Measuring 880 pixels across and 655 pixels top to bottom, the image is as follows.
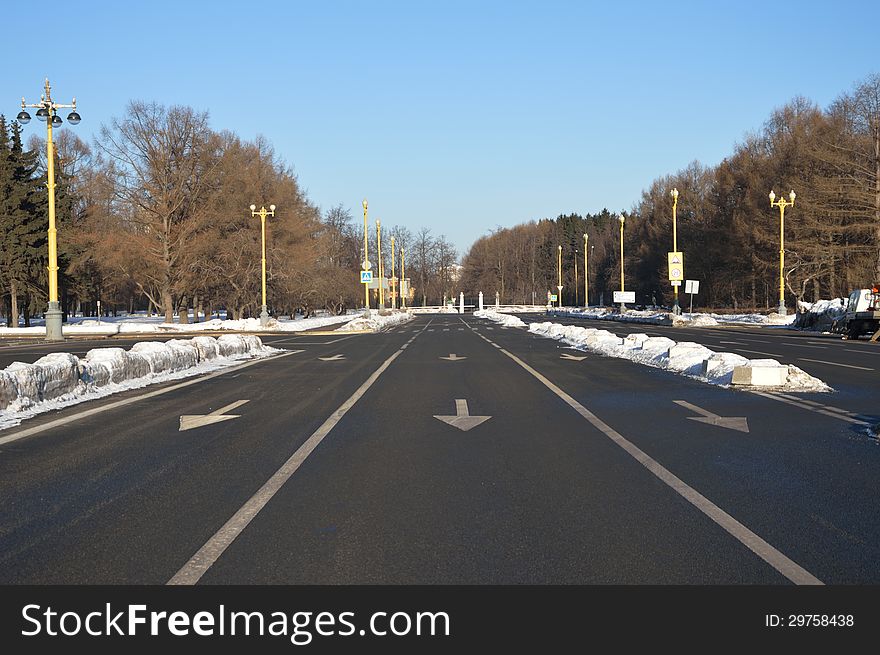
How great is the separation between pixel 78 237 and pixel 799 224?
54.9 m

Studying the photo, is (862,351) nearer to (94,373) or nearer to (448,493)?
(94,373)

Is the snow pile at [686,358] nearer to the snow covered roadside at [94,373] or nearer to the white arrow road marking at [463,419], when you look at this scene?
the white arrow road marking at [463,419]

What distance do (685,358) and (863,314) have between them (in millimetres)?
19287

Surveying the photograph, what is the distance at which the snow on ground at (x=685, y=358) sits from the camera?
16.4 m

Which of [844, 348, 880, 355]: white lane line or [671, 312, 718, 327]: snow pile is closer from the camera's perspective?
[844, 348, 880, 355]: white lane line

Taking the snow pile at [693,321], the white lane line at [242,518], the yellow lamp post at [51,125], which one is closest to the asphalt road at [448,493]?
the white lane line at [242,518]

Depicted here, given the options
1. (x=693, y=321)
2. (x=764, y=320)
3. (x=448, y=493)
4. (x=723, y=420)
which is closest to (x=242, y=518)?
(x=448, y=493)

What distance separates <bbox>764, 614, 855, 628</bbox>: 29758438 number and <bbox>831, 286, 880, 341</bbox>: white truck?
33745mm

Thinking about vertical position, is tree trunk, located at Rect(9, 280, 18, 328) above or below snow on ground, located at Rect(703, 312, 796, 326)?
above

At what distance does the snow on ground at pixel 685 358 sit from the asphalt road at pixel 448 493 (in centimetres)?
149

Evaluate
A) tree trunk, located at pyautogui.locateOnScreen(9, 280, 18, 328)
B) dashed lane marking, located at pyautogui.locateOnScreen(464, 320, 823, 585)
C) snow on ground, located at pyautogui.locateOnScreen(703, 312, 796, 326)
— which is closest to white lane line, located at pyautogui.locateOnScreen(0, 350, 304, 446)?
dashed lane marking, located at pyautogui.locateOnScreen(464, 320, 823, 585)

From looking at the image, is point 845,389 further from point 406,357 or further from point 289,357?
point 289,357

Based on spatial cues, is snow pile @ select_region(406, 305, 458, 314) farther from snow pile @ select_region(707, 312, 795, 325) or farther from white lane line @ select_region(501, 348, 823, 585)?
white lane line @ select_region(501, 348, 823, 585)

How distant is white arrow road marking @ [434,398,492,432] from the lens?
38.5ft
